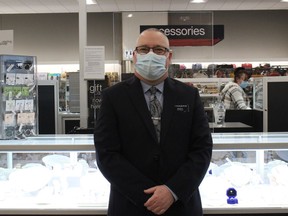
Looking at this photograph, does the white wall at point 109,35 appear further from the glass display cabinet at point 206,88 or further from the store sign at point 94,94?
the store sign at point 94,94

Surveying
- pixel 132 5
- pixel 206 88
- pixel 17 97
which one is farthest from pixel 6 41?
pixel 132 5

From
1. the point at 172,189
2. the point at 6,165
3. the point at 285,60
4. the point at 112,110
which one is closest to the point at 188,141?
→ the point at 172,189

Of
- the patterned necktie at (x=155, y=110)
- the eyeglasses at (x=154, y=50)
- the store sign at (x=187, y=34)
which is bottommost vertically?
the patterned necktie at (x=155, y=110)

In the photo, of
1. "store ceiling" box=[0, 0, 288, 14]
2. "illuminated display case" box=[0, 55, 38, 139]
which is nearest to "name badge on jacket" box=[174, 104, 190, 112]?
"illuminated display case" box=[0, 55, 38, 139]

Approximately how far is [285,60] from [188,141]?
10.4 meters

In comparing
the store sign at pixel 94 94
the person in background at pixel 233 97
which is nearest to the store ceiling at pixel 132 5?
the person in background at pixel 233 97

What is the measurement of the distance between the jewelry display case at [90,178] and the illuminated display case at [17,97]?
0.19 metres

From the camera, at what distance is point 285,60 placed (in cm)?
1134

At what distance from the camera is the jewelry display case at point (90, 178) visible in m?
2.22

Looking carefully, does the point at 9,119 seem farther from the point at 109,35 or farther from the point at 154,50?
the point at 109,35

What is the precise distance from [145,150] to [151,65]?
1.36ft

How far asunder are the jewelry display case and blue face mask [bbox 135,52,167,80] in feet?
1.97

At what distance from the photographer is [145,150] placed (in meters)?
1.78

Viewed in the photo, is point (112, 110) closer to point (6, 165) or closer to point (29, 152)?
point (29, 152)
